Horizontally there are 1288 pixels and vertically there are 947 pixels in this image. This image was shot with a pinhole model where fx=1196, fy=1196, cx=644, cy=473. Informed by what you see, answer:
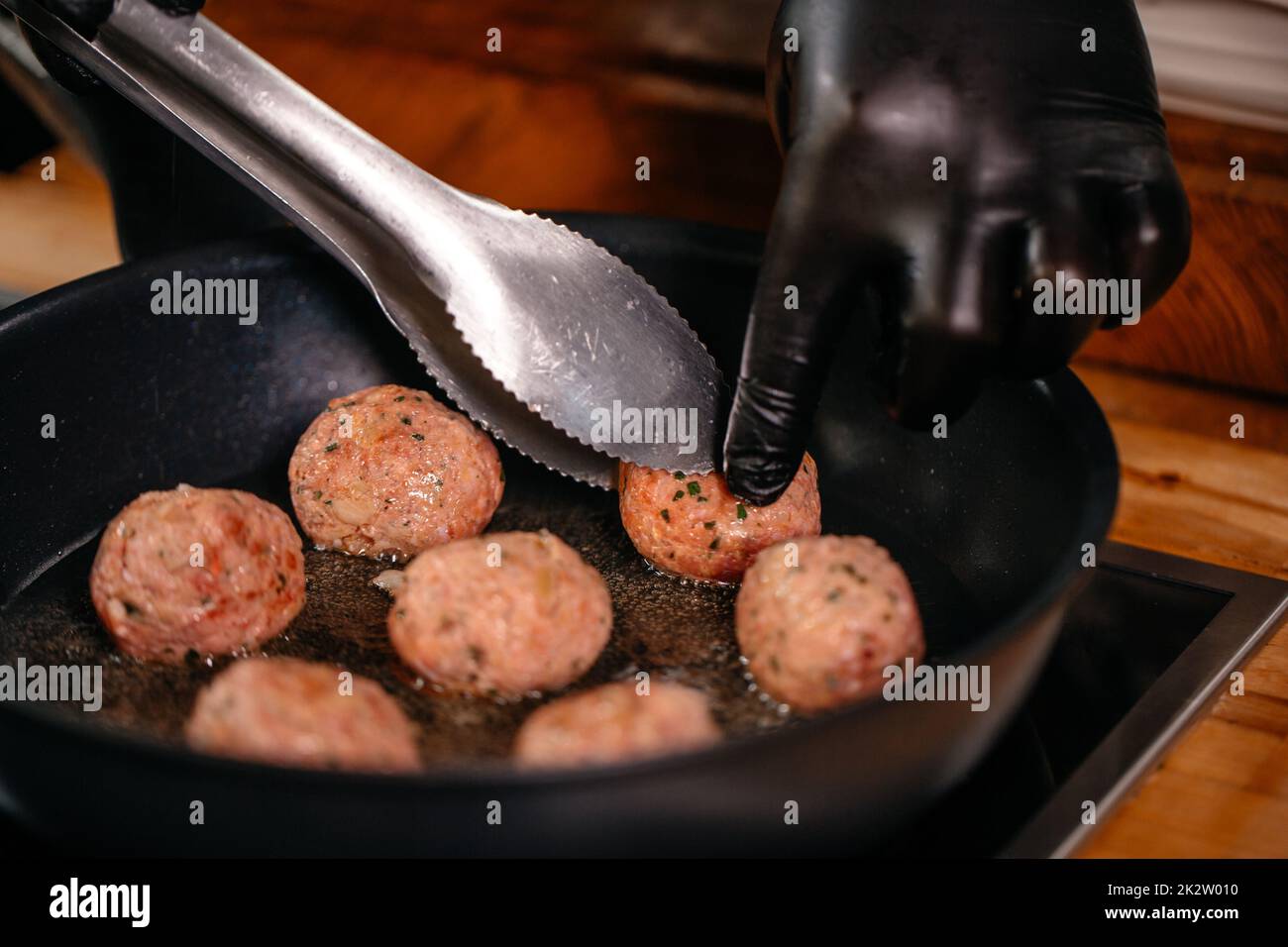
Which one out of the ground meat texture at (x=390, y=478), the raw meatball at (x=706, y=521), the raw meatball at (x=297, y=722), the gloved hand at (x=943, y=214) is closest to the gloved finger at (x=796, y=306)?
the gloved hand at (x=943, y=214)

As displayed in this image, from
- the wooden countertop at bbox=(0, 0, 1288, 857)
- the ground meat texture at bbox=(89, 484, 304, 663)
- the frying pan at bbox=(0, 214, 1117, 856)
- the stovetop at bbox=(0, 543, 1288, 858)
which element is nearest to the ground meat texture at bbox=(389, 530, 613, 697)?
the frying pan at bbox=(0, 214, 1117, 856)

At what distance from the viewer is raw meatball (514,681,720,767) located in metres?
0.97

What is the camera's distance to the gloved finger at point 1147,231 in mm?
1132

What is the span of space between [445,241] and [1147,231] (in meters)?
0.70

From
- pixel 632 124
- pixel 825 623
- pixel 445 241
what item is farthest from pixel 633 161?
pixel 825 623

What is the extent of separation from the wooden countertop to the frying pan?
0.34 metres

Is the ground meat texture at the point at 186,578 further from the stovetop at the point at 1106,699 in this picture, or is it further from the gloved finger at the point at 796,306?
the stovetop at the point at 1106,699

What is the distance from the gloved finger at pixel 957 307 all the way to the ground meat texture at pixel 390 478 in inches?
19.4

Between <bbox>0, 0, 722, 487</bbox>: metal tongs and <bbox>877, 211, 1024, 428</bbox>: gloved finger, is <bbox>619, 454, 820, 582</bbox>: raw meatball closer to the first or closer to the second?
<bbox>0, 0, 722, 487</bbox>: metal tongs

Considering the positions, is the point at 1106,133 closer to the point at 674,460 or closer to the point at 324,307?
the point at 674,460

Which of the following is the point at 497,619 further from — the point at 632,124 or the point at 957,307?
the point at 632,124
